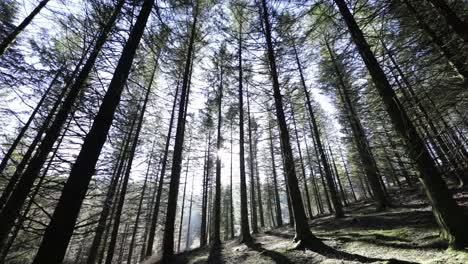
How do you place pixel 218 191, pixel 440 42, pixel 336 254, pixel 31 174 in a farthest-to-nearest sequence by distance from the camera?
pixel 218 191, pixel 336 254, pixel 31 174, pixel 440 42

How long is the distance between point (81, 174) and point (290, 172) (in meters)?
5.84

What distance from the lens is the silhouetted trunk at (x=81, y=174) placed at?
2465 mm

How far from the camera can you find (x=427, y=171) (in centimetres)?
428

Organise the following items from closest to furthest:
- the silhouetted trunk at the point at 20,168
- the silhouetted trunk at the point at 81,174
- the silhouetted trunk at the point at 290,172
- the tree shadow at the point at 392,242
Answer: the silhouetted trunk at the point at 81,174, the tree shadow at the point at 392,242, the silhouetted trunk at the point at 20,168, the silhouetted trunk at the point at 290,172

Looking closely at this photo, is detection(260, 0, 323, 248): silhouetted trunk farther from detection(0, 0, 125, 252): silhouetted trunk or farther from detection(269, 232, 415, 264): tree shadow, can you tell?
detection(0, 0, 125, 252): silhouetted trunk

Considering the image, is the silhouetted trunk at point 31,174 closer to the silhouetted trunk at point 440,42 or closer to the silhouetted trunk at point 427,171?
the silhouetted trunk at point 427,171

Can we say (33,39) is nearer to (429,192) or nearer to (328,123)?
(429,192)

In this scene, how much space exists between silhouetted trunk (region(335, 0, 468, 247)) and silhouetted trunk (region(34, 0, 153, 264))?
4627mm

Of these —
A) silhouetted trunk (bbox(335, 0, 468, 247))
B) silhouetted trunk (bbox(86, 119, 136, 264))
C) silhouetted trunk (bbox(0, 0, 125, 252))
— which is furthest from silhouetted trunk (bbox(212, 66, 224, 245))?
silhouetted trunk (bbox(335, 0, 468, 247))

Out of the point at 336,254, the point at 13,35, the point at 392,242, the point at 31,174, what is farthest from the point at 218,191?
the point at 13,35

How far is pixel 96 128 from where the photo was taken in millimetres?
3240

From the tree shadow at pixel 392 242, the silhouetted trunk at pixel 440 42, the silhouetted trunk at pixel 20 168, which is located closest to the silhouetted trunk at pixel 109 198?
the silhouetted trunk at pixel 20 168

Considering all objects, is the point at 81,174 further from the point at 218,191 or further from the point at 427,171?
the point at 218,191

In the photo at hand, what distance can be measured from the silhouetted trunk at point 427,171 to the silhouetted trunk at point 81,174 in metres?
4.63
